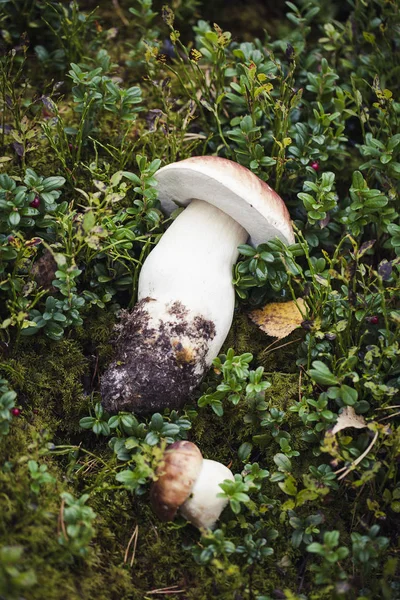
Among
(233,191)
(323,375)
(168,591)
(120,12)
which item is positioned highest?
(233,191)

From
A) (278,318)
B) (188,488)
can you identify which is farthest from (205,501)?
(278,318)

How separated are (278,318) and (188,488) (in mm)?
1123

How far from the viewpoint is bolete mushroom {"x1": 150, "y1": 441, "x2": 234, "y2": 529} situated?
8.16 feet

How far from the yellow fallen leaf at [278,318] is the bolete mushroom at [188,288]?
0.25 metres

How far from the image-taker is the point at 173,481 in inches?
98.1

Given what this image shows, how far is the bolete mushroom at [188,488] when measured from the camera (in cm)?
249

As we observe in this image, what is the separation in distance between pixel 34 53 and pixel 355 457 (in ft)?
10.9

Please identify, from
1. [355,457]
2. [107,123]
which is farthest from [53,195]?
[355,457]

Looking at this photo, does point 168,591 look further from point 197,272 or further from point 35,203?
point 35,203

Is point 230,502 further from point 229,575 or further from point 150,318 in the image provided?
point 150,318

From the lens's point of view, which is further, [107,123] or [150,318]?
[107,123]

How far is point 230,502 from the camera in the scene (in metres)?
2.50

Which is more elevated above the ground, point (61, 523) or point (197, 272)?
point (197, 272)

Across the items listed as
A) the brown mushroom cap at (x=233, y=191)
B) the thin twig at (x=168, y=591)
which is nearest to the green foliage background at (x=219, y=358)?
the thin twig at (x=168, y=591)
